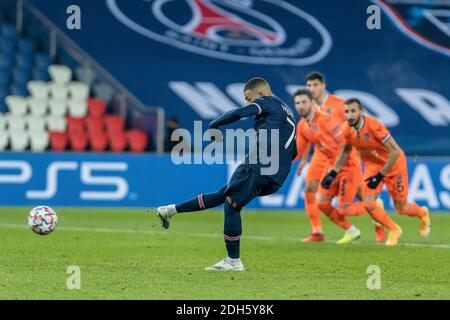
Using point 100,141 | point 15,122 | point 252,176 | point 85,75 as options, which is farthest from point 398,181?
point 85,75

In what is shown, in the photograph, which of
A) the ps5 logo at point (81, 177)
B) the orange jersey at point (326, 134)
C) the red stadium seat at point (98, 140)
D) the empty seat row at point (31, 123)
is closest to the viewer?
the orange jersey at point (326, 134)

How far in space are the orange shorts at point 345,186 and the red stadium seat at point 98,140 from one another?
9.03 m

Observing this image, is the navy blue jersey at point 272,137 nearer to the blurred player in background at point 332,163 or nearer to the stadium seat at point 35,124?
the blurred player in background at point 332,163

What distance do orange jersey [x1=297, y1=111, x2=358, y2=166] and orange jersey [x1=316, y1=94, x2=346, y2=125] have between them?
9cm

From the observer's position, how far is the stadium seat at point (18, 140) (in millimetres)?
22750

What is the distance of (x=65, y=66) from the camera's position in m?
24.7

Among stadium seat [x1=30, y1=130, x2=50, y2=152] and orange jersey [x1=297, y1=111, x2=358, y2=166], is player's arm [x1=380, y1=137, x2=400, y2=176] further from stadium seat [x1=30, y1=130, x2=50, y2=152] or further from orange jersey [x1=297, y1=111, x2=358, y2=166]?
stadium seat [x1=30, y1=130, x2=50, y2=152]

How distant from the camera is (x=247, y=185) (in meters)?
10.8

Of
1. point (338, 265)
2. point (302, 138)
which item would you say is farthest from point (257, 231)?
point (338, 265)

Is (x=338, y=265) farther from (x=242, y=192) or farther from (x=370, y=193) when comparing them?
(x=370, y=193)

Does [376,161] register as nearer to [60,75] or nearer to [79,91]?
[79,91]

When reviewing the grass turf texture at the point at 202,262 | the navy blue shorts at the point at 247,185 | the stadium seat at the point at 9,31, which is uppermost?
the stadium seat at the point at 9,31

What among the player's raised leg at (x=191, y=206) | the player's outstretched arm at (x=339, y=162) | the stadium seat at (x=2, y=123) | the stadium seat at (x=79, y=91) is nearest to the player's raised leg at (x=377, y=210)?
the player's outstretched arm at (x=339, y=162)
